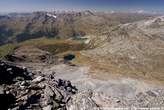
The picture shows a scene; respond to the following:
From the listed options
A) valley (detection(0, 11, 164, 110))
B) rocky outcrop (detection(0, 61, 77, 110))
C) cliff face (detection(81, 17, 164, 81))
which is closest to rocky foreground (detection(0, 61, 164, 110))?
rocky outcrop (detection(0, 61, 77, 110))

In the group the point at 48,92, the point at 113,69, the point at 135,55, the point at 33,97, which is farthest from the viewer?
the point at 135,55

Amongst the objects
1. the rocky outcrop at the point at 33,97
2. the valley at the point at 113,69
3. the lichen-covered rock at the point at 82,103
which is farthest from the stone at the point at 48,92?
the lichen-covered rock at the point at 82,103

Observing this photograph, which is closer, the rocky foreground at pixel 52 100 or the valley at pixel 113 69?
the rocky foreground at pixel 52 100

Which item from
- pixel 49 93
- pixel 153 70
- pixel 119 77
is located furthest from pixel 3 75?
pixel 153 70

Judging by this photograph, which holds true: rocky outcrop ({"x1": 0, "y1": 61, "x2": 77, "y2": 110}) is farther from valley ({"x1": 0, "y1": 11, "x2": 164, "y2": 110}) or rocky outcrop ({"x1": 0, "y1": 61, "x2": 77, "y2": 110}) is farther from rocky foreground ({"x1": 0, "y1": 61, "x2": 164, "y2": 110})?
valley ({"x1": 0, "y1": 11, "x2": 164, "y2": 110})

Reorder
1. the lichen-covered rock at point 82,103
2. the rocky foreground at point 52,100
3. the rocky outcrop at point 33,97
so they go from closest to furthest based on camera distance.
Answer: the lichen-covered rock at point 82,103
the rocky foreground at point 52,100
the rocky outcrop at point 33,97

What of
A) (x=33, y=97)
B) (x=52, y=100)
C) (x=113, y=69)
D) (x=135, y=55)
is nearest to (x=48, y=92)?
(x=52, y=100)

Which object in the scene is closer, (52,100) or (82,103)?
(82,103)

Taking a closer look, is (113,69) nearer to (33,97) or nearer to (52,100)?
(52,100)

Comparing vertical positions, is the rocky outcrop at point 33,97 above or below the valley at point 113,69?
above

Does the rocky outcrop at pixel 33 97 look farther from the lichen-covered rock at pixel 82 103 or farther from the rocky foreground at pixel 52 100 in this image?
the lichen-covered rock at pixel 82 103

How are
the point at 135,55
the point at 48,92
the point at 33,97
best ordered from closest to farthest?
the point at 33,97
the point at 48,92
the point at 135,55
